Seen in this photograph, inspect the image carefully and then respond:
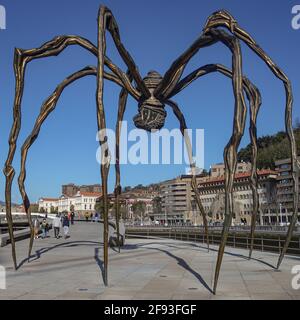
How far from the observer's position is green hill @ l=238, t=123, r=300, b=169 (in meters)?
113

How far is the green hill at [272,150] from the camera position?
113 metres

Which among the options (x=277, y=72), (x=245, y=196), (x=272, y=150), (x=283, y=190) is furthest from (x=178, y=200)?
(x=277, y=72)

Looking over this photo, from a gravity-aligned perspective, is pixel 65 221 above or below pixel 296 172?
below

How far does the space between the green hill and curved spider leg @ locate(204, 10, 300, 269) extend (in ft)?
318

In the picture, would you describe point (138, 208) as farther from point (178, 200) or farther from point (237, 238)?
point (237, 238)

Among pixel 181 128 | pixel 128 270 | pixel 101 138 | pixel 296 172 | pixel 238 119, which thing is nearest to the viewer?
pixel 238 119

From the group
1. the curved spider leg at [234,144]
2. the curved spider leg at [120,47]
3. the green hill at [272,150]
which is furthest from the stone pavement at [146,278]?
the green hill at [272,150]

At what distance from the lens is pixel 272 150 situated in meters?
120

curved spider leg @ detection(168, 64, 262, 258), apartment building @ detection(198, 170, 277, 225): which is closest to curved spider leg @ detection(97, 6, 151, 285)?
curved spider leg @ detection(168, 64, 262, 258)

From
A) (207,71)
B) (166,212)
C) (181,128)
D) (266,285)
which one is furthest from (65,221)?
(166,212)
